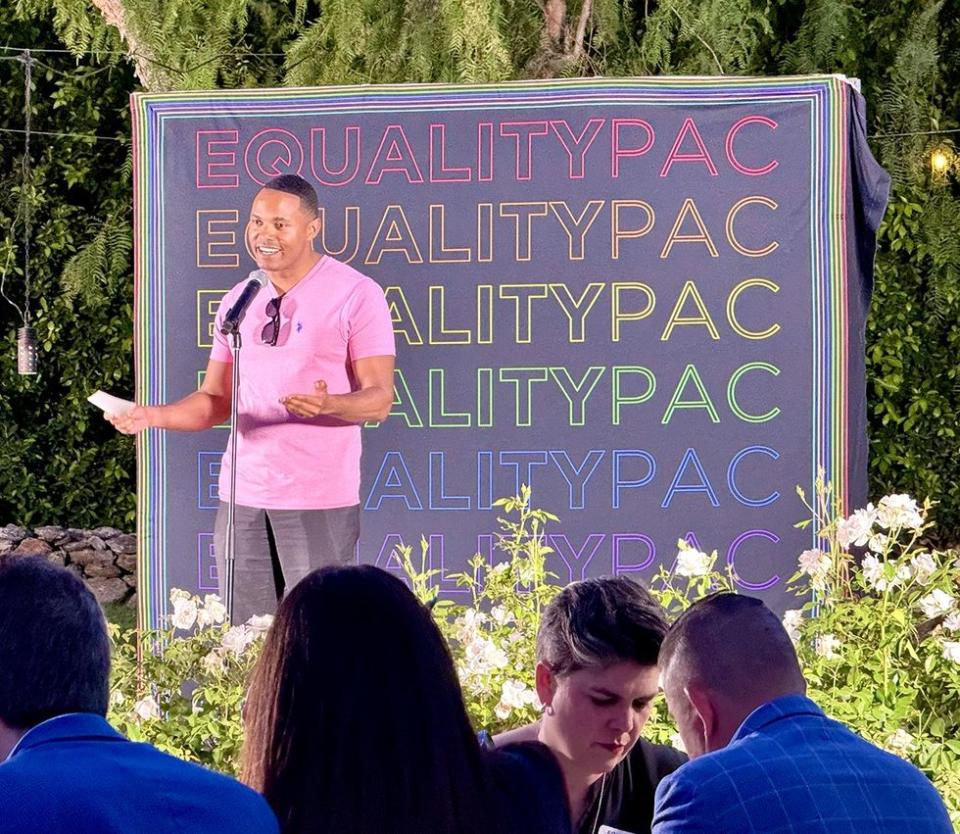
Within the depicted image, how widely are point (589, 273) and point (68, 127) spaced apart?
568 cm

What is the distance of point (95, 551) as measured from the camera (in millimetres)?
10008

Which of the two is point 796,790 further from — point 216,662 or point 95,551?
point 95,551

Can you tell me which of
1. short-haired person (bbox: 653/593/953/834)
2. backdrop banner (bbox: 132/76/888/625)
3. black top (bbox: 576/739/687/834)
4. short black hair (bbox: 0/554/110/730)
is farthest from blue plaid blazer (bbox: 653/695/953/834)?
backdrop banner (bbox: 132/76/888/625)

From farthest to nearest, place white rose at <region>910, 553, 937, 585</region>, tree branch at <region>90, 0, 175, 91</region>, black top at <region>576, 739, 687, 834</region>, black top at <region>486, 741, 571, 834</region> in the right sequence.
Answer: tree branch at <region>90, 0, 175, 91</region> < white rose at <region>910, 553, 937, 585</region> < black top at <region>576, 739, 687, 834</region> < black top at <region>486, 741, 571, 834</region>

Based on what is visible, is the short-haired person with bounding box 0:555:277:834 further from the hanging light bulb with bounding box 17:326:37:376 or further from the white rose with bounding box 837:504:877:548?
the hanging light bulb with bounding box 17:326:37:376

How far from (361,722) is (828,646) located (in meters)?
2.17

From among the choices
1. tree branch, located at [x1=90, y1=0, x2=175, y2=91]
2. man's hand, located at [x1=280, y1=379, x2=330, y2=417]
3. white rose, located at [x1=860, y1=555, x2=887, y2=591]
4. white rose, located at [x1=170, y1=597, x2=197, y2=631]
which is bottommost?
white rose, located at [x1=170, y1=597, x2=197, y2=631]

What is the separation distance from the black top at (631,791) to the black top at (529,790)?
1.47 feet

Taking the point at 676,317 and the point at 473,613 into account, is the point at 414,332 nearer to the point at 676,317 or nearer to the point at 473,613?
the point at 676,317

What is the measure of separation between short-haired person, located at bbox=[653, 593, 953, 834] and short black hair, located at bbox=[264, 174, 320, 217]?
3.97 metres

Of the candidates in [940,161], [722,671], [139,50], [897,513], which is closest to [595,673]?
[722,671]

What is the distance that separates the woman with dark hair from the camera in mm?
1790

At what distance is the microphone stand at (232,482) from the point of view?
5.82 meters

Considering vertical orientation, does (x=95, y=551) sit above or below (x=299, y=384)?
below
